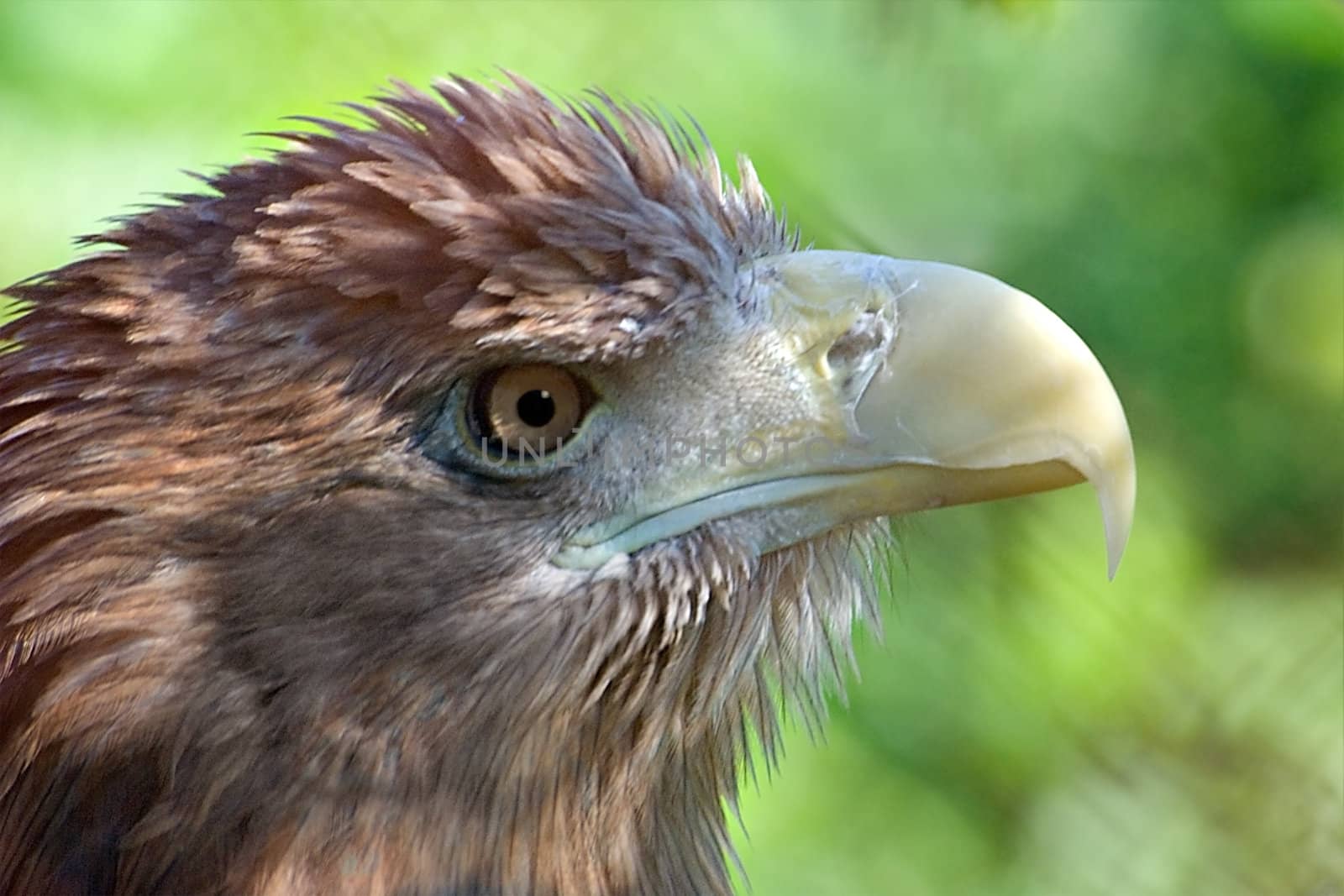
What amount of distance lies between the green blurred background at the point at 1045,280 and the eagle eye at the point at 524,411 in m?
1.36

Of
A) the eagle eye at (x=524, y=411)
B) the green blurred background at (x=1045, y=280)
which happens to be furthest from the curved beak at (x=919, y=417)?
the green blurred background at (x=1045, y=280)

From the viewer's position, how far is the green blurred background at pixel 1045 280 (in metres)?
3.27

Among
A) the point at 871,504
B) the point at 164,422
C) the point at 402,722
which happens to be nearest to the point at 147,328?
the point at 164,422

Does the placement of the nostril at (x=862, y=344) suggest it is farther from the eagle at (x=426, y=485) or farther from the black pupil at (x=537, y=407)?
the black pupil at (x=537, y=407)

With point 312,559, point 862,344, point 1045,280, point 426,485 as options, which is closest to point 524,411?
point 426,485

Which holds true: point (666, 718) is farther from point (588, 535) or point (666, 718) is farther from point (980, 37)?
point (980, 37)

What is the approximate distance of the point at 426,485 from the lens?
1.88m

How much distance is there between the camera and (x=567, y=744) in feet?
6.48

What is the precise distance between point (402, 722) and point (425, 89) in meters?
1.72

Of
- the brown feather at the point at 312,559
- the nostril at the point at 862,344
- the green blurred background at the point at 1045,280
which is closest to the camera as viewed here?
the brown feather at the point at 312,559

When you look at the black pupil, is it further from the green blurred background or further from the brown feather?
the green blurred background

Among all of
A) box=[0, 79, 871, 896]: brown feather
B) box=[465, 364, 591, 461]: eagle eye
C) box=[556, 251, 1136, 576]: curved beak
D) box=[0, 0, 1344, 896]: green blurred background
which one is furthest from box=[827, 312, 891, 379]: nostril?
box=[0, 0, 1344, 896]: green blurred background

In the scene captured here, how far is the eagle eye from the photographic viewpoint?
74.4 inches

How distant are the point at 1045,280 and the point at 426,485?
6.27 ft
